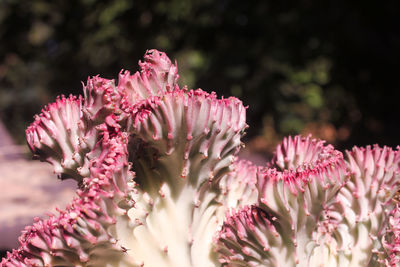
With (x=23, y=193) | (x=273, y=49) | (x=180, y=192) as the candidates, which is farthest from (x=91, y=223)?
(x=273, y=49)

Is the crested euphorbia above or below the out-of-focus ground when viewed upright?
below

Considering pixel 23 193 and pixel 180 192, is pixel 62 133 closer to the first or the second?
pixel 180 192

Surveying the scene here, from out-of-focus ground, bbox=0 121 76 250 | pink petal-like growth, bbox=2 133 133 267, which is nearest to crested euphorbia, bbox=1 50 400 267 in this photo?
pink petal-like growth, bbox=2 133 133 267

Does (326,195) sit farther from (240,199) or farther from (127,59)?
(127,59)

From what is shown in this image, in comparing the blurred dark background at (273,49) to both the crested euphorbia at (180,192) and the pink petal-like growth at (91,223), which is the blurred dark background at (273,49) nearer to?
the crested euphorbia at (180,192)

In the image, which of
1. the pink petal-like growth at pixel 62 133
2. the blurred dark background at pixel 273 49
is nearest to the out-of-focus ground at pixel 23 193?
the pink petal-like growth at pixel 62 133

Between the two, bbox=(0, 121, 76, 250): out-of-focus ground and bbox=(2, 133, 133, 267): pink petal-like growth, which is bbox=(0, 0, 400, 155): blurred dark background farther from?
→ bbox=(2, 133, 133, 267): pink petal-like growth
